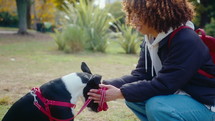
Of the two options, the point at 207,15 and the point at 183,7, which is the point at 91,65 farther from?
the point at 207,15

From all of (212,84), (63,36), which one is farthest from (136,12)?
(63,36)

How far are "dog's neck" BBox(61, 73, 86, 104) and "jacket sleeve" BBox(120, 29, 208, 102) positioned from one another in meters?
0.46

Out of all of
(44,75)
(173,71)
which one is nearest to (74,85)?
(173,71)

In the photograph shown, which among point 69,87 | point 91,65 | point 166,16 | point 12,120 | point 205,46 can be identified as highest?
point 166,16

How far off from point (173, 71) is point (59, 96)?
36.1 inches

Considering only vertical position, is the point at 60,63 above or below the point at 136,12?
below

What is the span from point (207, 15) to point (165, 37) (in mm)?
16758

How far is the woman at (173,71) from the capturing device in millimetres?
2072

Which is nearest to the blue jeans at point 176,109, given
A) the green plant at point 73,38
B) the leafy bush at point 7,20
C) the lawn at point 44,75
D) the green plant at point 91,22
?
the lawn at point 44,75

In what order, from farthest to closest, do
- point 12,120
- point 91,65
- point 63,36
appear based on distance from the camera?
1. point 63,36
2. point 91,65
3. point 12,120

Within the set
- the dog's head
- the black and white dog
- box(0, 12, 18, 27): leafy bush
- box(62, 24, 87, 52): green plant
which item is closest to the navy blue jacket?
the dog's head

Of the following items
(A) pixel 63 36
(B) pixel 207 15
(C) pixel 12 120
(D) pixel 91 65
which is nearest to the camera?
(C) pixel 12 120

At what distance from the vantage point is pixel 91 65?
23.4 feet

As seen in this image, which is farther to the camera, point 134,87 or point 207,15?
point 207,15
